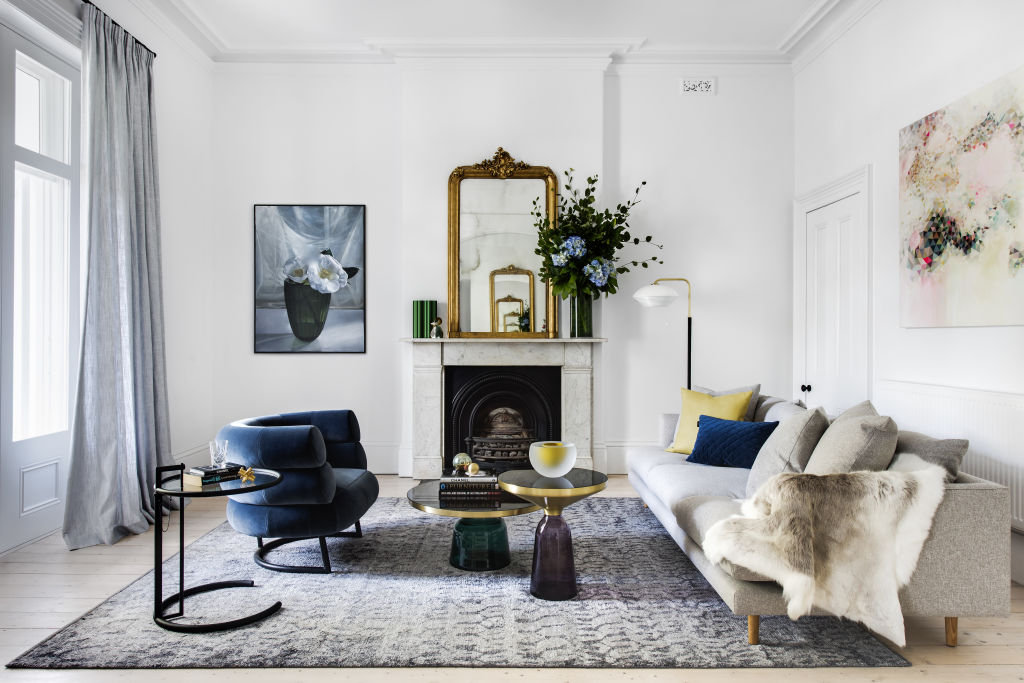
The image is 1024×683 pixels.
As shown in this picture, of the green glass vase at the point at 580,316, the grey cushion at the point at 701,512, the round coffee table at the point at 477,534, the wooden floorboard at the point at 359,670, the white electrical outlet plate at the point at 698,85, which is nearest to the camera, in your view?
the wooden floorboard at the point at 359,670

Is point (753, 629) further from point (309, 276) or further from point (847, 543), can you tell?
point (309, 276)

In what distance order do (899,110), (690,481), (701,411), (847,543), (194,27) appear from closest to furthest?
(847,543)
(690,481)
(899,110)
(701,411)
(194,27)

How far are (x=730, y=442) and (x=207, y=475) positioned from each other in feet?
8.27

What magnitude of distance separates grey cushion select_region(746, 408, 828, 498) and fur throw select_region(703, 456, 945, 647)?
572 millimetres

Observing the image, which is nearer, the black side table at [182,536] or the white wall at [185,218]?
the black side table at [182,536]

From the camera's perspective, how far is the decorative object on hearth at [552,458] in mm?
2877

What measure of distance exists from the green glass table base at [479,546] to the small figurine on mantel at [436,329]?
212 cm

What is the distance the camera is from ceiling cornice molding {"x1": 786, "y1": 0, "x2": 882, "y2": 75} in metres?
4.24

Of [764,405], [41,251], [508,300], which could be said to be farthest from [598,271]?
[41,251]

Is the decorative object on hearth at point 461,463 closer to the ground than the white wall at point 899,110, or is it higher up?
closer to the ground

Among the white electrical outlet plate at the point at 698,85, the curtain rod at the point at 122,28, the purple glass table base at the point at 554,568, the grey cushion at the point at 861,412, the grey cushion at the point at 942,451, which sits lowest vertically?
the purple glass table base at the point at 554,568

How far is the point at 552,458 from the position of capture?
288cm

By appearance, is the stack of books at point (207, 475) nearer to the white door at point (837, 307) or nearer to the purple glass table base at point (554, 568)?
the purple glass table base at point (554, 568)

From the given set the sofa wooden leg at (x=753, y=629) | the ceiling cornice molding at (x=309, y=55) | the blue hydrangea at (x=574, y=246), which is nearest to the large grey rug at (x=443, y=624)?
the sofa wooden leg at (x=753, y=629)
